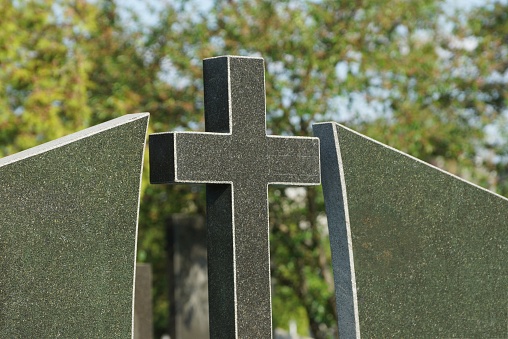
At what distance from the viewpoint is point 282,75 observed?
38.4ft

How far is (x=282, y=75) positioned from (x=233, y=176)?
6812mm

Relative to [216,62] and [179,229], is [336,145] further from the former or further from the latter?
[179,229]

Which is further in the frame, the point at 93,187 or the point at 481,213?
the point at 481,213

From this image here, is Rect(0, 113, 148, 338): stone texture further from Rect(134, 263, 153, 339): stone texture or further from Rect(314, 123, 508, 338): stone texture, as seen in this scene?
Rect(134, 263, 153, 339): stone texture

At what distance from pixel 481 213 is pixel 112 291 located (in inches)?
92.8

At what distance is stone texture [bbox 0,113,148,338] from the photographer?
4371mm

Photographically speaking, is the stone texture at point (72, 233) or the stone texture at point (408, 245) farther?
the stone texture at point (408, 245)

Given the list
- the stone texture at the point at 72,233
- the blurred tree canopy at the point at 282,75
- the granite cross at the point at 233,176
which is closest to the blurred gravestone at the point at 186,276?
the blurred tree canopy at the point at 282,75

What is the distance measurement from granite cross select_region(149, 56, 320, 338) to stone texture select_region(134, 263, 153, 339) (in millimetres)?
4651

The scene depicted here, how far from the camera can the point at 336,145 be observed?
515 centimetres

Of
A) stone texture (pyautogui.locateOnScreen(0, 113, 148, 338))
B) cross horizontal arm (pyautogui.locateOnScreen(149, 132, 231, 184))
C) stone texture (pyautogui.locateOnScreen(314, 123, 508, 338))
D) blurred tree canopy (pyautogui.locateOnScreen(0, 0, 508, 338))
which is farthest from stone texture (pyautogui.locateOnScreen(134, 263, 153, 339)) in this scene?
stone texture (pyautogui.locateOnScreen(0, 113, 148, 338))

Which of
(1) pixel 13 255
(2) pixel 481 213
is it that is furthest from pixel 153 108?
(1) pixel 13 255

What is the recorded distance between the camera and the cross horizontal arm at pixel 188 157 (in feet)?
15.9

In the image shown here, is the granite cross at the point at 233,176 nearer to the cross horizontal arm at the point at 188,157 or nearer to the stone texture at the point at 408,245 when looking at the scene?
the cross horizontal arm at the point at 188,157
